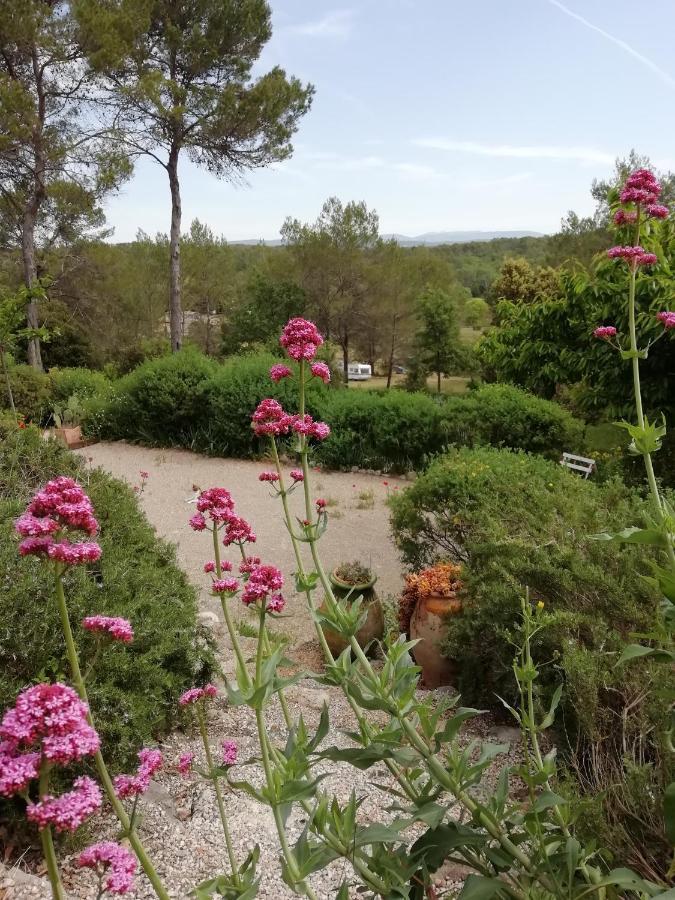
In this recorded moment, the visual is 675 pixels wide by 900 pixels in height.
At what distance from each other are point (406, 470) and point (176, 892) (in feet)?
26.2

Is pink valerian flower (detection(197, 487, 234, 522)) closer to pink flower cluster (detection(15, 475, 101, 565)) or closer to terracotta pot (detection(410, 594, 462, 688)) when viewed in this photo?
pink flower cluster (detection(15, 475, 101, 565))

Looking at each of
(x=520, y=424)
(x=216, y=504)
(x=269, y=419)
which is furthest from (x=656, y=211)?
(x=520, y=424)

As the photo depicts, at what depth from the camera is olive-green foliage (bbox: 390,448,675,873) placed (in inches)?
87.2

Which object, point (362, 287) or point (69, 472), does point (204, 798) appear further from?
point (362, 287)

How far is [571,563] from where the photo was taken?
3154 mm

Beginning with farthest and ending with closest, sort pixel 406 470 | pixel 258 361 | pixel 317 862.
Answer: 1. pixel 258 361
2. pixel 406 470
3. pixel 317 862

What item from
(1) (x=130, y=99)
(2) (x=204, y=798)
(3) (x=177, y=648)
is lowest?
(2) (x=204, y=798)

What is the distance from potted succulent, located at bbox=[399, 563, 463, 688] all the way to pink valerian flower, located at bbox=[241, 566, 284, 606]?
2587 mm

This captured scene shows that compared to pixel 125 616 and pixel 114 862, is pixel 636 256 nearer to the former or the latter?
pixel 114 862

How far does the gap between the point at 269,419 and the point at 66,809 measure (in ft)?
4.33

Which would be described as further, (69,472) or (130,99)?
(130,99)

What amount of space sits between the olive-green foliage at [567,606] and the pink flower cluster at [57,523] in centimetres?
122

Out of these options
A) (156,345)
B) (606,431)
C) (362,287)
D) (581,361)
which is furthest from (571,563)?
(362,287)

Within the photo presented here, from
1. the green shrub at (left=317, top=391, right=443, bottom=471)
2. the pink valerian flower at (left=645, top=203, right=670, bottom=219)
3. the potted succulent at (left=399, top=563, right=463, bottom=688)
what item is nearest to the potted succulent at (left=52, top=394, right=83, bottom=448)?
the green shrub at (left=317, top=391, right=443, bottom=471)
